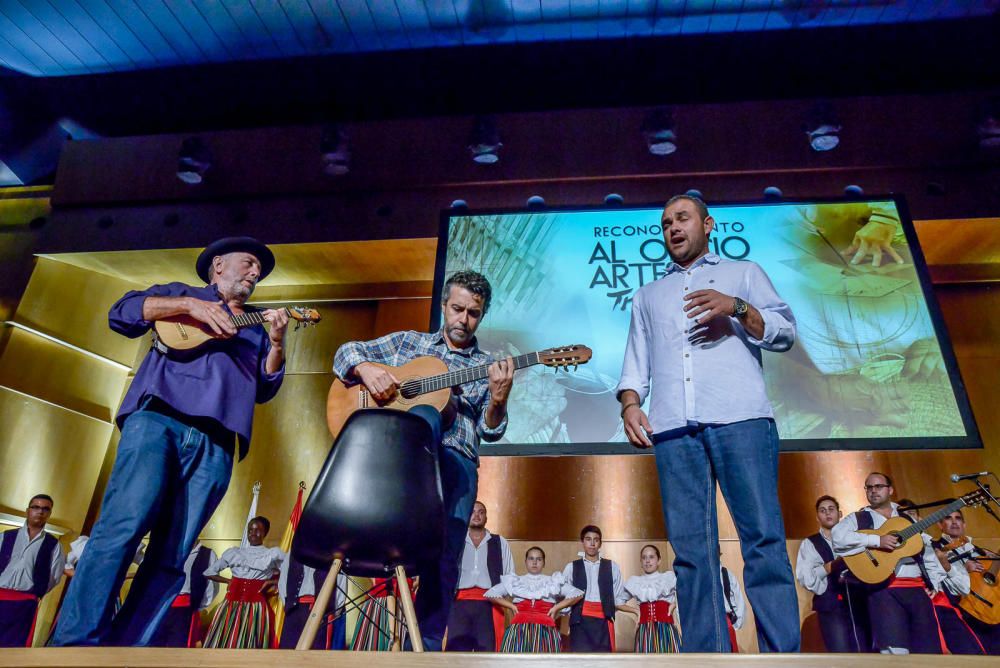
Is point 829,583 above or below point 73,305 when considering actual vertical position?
below

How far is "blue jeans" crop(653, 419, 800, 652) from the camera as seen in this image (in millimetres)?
1670

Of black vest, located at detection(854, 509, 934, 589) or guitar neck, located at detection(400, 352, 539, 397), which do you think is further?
black vest, located at detection(854, 509, 934, 589)

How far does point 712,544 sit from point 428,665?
2.82ft

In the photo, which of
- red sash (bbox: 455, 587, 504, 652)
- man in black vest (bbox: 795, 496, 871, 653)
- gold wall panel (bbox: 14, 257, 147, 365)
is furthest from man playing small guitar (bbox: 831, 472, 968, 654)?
gold wall panel (bbox: 14, 257, 147, 365)

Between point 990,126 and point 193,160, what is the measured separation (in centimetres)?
609

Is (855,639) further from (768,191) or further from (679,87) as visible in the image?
(679,87)

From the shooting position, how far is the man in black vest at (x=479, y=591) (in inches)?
191

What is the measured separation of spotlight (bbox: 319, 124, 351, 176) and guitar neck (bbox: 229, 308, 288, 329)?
10.6 feet

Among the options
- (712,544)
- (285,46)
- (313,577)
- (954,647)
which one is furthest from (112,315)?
(954,647)

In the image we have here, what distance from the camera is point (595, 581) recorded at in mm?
5086

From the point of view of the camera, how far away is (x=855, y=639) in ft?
14.8

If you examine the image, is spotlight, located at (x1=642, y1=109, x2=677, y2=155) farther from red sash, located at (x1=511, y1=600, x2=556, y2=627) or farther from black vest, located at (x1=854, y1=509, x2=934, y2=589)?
red sash, located at (x1=511, y1=600, x2=556, y2=627)

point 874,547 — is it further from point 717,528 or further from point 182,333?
point 182,333

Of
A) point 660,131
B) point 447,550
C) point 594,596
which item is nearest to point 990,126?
point 660,131
